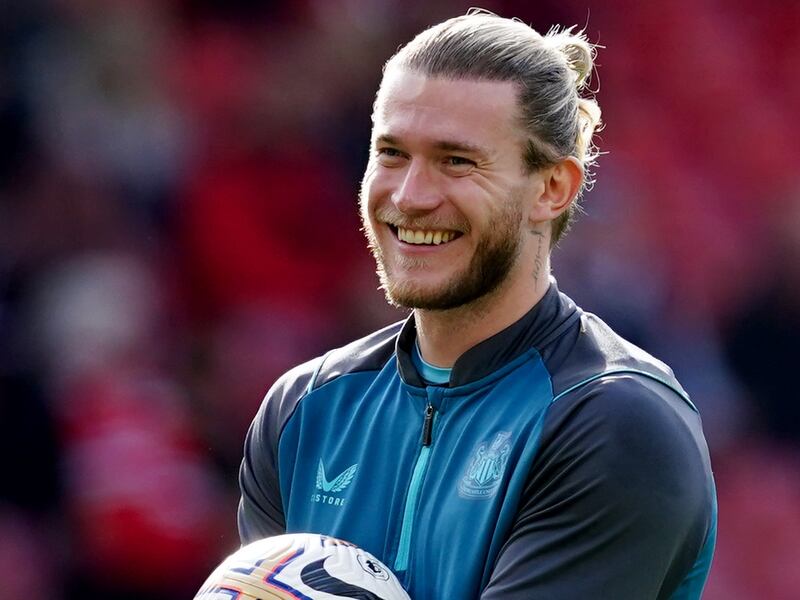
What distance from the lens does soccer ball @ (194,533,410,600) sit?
262cm

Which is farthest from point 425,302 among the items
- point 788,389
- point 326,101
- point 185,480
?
point 788,389

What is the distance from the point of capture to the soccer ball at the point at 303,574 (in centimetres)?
262

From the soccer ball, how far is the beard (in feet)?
1.75

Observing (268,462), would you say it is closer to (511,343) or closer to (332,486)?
(332,486)

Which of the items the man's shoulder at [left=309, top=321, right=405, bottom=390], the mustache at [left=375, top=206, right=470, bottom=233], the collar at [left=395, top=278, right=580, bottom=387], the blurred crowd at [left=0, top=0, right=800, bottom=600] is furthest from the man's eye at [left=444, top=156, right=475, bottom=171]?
the blurred crowd at [left=0, top=0, right=800, bottom=600]

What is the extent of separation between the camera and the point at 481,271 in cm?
286

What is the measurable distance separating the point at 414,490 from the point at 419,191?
2.00 ft

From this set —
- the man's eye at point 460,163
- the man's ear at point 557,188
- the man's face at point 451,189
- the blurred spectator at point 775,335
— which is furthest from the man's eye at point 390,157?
the blurred spectator at point 775,335

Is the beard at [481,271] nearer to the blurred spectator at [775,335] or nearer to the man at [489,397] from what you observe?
the man at [489,397]

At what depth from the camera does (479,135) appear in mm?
2830

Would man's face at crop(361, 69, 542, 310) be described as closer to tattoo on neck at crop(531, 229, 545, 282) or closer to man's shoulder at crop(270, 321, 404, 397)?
tattoo on neck at crop(531, 229, 545, 282)

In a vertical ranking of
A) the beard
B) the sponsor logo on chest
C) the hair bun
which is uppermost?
the hair bun

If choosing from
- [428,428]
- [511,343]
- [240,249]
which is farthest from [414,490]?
[240,249]

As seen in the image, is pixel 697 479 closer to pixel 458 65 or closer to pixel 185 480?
pixel 458 65
